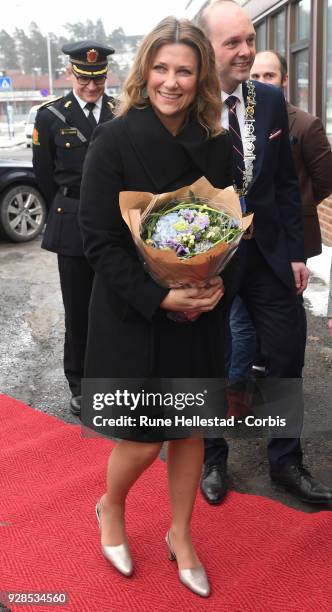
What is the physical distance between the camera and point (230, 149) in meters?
2.55

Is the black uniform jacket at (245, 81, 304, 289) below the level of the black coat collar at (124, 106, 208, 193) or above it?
below

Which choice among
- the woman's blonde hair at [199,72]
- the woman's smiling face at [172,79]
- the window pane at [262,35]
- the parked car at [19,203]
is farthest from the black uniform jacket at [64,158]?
the window pane at [262,35]

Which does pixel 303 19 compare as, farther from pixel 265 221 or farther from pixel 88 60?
pixel 265 221

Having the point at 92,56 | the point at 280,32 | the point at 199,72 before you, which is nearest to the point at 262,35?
the point at 280,32

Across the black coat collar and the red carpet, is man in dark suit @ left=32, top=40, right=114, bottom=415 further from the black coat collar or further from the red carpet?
the black coat collar

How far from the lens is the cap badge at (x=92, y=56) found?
156 inches

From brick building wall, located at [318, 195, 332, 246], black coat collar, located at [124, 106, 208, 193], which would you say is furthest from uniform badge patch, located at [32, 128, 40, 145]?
brick building wall, located at [318, 195, 332, 246]

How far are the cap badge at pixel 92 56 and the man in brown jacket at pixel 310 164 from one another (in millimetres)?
1139

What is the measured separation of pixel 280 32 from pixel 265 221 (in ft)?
29.8

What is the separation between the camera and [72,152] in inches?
156

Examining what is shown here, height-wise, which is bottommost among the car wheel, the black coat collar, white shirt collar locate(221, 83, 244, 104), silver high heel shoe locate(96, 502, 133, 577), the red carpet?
the car wheel

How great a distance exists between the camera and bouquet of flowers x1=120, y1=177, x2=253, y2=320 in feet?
6.94

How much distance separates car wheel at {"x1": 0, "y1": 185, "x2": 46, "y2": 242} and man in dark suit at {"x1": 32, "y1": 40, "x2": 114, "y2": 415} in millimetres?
5506

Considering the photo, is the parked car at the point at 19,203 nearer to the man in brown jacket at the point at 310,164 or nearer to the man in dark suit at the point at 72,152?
the man in dark suit at the point at 72,152
